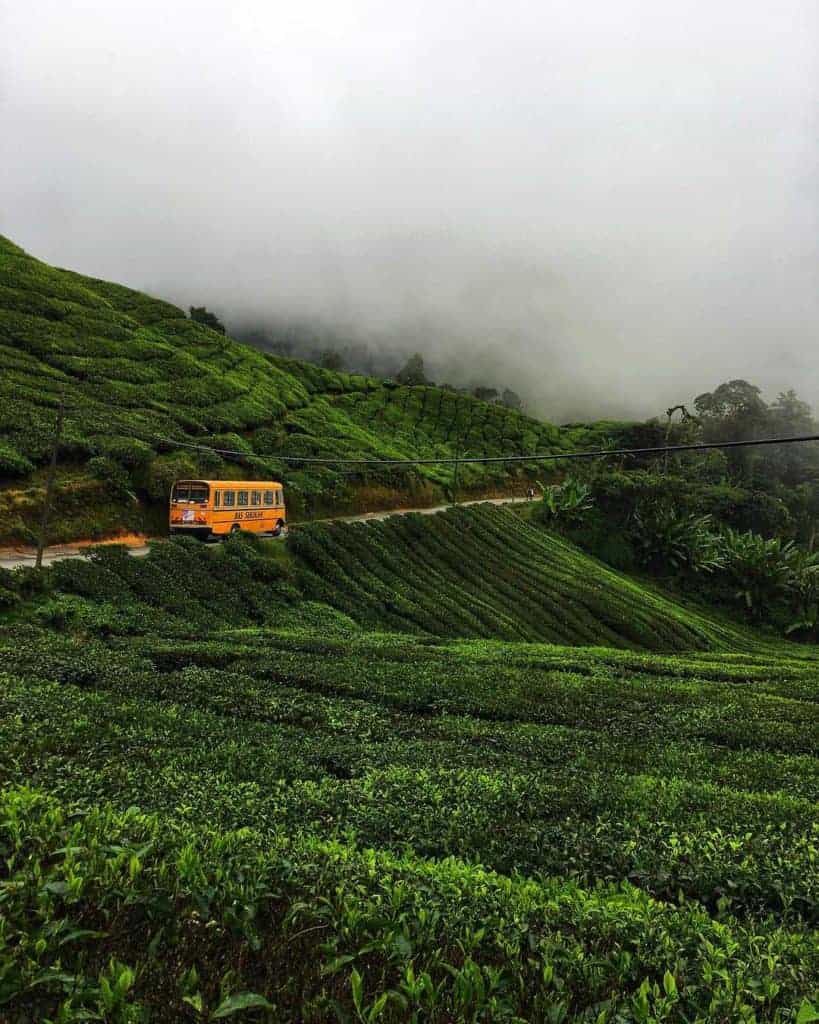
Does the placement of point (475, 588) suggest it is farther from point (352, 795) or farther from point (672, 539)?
point (672, 539)

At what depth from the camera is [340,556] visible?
23484 millimetres

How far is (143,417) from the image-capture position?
2892 cm

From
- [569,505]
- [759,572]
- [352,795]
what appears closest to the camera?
[352,795]

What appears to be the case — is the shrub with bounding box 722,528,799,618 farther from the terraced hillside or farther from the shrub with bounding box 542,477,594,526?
the shrub with bounding box 542,477,594,526

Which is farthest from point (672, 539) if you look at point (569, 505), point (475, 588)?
point (475, 588)

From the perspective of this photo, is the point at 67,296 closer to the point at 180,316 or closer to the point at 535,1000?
the point at 180,316

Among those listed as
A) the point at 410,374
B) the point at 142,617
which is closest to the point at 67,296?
the point at 142,617

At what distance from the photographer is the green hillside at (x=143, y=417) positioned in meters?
21.9

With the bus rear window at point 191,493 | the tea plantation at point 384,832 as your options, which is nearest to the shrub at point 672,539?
the tea plantation at point 384,832

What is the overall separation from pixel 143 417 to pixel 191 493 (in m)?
9.72

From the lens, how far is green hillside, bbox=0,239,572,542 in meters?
21.9

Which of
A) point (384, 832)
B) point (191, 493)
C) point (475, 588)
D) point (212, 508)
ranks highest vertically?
point (191, 493)

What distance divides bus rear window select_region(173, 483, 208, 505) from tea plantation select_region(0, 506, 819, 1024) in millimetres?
8203

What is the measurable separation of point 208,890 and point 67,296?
46320mm
